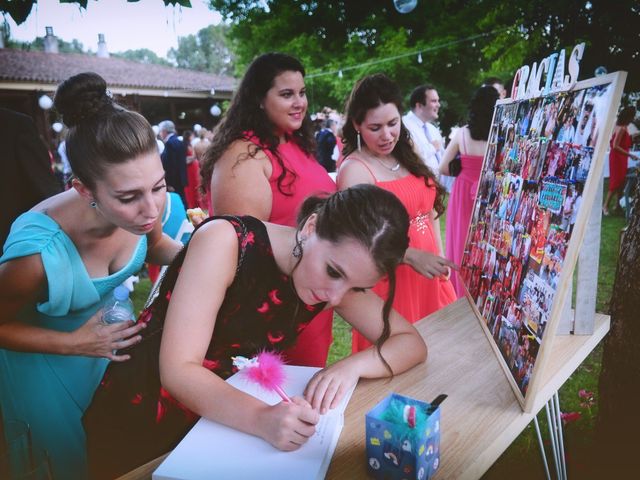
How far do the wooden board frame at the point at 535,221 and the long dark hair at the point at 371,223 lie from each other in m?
0.34

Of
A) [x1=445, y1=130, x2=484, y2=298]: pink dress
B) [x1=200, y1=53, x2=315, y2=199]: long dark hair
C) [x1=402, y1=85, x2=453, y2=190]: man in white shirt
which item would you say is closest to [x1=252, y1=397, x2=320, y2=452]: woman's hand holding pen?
[x1=200, y1=53, x2=315, y2=199]: long dark hair

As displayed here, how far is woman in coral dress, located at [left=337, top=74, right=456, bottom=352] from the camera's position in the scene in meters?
2.37

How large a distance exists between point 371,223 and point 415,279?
1.20m

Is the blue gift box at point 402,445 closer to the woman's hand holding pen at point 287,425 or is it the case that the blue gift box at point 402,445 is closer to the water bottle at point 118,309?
the woman's hand holding pen at point 287,425

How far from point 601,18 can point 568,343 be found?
9.50 feet

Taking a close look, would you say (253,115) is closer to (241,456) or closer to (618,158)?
(241,456)

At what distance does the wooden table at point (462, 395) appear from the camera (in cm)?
98

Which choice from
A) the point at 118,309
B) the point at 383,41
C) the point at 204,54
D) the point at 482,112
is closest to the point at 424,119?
the point at 482,112

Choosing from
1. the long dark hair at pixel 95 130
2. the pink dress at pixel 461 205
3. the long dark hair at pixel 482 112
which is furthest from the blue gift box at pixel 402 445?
the long dark hair at pixel 482 112

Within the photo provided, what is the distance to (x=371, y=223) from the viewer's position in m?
1.25

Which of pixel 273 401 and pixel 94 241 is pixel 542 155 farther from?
pixel 94 241

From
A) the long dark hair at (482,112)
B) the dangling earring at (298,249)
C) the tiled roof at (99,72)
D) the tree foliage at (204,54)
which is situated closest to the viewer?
the dangling earring at (298,249)

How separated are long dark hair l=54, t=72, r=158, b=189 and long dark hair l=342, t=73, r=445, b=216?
127cm

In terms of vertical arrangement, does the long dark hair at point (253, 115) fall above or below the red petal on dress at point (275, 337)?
above
